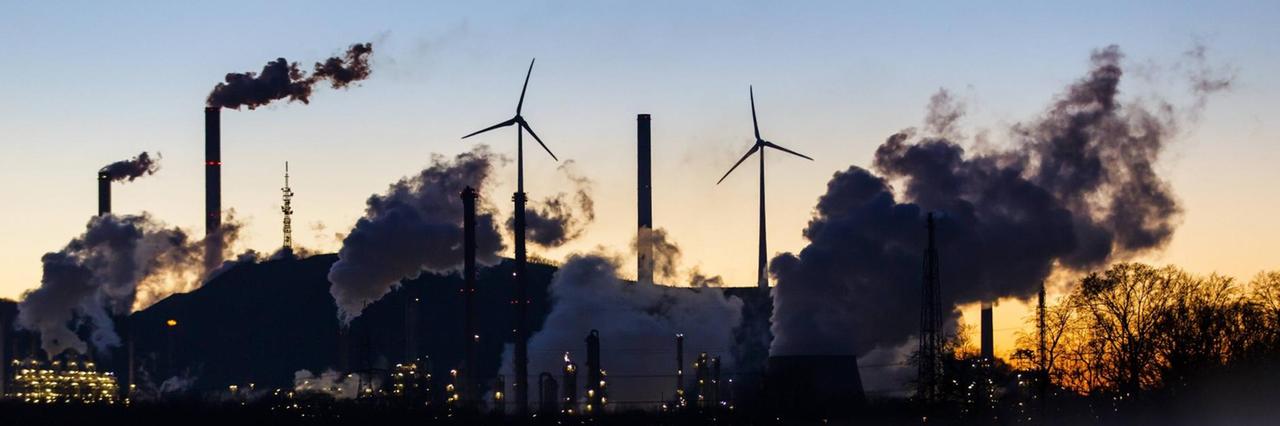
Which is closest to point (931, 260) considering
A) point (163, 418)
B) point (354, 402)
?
point (163, 418)

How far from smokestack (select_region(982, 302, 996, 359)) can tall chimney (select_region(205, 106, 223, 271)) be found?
6131cm

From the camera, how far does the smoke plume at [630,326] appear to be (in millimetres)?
148375

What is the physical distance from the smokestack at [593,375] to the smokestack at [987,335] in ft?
87.2

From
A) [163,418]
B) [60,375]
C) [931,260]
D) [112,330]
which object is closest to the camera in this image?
[931,260]

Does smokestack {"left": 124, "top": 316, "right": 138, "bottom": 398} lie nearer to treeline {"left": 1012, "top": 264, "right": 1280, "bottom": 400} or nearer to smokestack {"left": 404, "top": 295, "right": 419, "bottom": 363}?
smokestack {"left": 404, "top": 295, "right": 419, "bottom": 363}

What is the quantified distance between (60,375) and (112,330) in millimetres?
12733

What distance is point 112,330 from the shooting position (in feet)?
566

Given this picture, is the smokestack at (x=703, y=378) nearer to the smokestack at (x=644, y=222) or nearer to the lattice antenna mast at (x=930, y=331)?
the smokestack at (x=644, y=222)

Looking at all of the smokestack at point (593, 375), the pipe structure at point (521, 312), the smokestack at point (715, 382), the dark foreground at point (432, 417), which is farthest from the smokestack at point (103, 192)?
the smokestack at point (715, 382)

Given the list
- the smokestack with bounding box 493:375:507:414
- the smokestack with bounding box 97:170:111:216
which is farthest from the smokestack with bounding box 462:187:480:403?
the smokestack with bounding box 97:170:111:216

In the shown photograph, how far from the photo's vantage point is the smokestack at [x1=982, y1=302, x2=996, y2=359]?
127162 mm

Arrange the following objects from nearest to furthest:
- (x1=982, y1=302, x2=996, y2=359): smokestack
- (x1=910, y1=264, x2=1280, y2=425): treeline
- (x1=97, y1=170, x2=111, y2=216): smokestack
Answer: (x1=910, y1=264, x2=1280, y2=425): treeline < (x1=982, y1=302, x2=996, y2=359): smokestack < (x1=97, y1=170, x2=111, y2=216): smokestack

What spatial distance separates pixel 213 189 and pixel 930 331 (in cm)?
8157

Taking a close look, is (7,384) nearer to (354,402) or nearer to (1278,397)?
(354,402)
